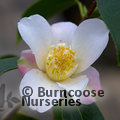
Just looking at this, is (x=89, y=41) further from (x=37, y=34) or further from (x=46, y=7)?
(x=46, y=7)

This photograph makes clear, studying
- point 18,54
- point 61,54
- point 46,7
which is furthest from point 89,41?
point 18,54

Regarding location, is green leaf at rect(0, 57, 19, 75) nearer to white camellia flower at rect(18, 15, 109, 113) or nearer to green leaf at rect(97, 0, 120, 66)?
white camellia flower at rect(18, 15, 109, 113)

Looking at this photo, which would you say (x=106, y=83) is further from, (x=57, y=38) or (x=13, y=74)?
(x=57, y=38)

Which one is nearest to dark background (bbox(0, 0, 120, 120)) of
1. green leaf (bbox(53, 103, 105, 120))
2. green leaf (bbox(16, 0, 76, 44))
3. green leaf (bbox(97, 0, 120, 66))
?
green leaf (bbox(16, 0, 76, 44))

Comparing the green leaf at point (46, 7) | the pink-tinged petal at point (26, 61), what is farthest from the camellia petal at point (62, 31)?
the green leaf at point (46, 7)

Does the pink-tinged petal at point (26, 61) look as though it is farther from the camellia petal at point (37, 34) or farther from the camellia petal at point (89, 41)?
the camellia petal at point (89, 41)

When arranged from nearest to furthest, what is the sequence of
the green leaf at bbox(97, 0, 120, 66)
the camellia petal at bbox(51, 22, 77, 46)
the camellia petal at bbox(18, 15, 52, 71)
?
the green leaf at bbox(97, 0, 120, 66)
the camellia petal at bbox(18, 15, 52, 71)
the camellia petal at bbox(51, 22, 77, 46)
